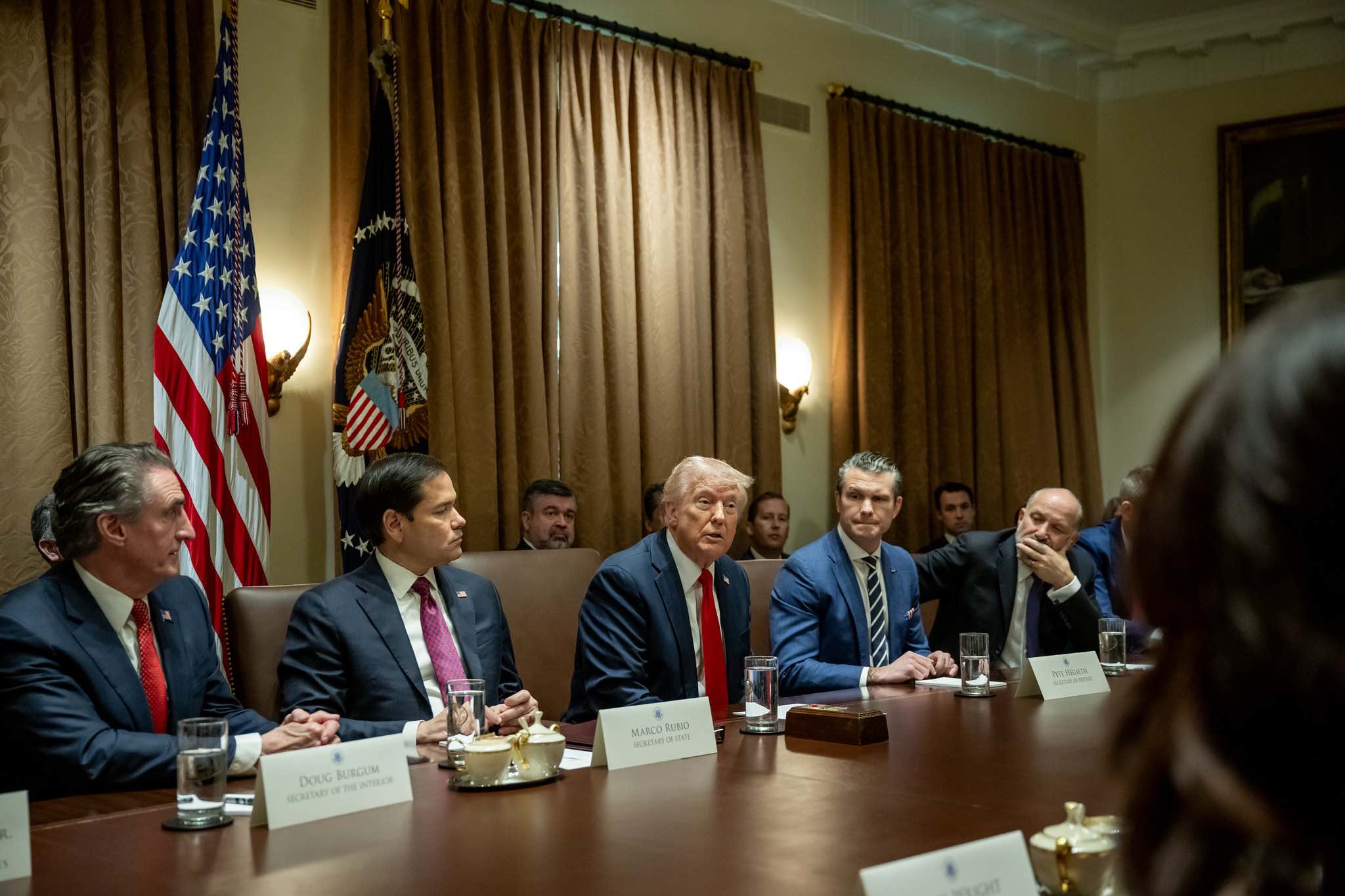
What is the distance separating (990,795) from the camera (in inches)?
83.3

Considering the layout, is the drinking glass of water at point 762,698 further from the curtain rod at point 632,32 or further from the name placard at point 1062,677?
the curtain rod at point 632,32

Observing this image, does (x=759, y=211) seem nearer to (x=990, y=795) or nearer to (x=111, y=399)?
(x=111, y=399)

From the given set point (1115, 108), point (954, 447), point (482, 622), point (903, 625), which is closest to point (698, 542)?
point (482, 622)

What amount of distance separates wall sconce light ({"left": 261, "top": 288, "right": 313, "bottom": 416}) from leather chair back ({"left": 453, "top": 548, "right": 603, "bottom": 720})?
1131mm

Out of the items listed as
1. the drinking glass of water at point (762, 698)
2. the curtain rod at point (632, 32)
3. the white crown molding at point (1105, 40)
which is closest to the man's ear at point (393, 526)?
the drinking glass of water at point (762, 698)

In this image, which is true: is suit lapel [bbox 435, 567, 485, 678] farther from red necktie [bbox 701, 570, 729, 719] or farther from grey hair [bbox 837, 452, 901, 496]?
grey hair [bbox 837, 452, 901, 496]

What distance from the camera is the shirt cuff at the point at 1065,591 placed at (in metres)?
4.35

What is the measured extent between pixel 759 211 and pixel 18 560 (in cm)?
399

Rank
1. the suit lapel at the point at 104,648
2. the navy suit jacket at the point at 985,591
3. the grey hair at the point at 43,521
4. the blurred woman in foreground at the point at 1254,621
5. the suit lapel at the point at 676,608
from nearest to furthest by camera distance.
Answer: the blurred woman in foreground at the point at 1254,621 < the suit lapel at the point at 104,648 < the suit lapel at the point at 676,608 < the grey hair at the point at 43,521 < the navy suit jacket at the point at 985,591

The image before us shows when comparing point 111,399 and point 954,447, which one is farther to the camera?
point 954,447

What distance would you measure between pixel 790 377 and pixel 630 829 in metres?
5.12

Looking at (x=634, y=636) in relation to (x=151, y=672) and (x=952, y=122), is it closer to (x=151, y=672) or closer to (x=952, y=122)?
(x=151, y=672)

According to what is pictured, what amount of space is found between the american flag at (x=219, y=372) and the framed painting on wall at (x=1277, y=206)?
6.33 metres

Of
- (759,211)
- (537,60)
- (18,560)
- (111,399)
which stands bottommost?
(18,560)
